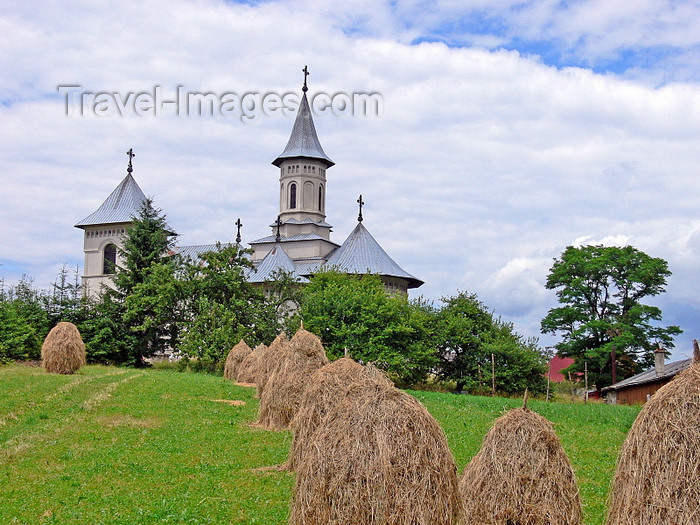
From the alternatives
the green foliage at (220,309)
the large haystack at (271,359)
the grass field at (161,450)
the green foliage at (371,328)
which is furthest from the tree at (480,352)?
the large haystack at (271,359)

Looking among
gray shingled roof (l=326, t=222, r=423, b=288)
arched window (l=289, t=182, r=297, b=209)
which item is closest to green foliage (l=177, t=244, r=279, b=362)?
gray shingled roof (l=326, t=222, r=423, b=288)

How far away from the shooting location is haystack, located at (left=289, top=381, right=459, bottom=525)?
7137mm

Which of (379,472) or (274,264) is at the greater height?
(274,264)

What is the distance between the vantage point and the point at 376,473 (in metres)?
7.21

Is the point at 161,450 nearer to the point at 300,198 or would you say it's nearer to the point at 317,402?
the point at 317,402

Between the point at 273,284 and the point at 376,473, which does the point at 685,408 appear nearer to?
the point at 376,473

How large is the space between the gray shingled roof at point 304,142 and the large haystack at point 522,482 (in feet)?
161

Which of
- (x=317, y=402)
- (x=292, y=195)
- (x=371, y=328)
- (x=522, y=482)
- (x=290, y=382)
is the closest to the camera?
(x=522, y=482)

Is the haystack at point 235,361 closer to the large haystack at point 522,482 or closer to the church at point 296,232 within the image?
the church at point 296,232

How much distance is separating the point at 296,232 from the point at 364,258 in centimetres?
804

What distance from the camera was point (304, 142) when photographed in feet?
189

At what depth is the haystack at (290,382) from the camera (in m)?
15.8

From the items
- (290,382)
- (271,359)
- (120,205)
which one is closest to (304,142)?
(120,205)

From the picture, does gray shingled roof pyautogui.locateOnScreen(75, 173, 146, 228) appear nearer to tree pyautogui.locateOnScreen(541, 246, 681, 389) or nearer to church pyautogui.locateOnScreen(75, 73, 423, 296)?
church pyautogui.locateOnScreen(75, 73, 423, 296)
